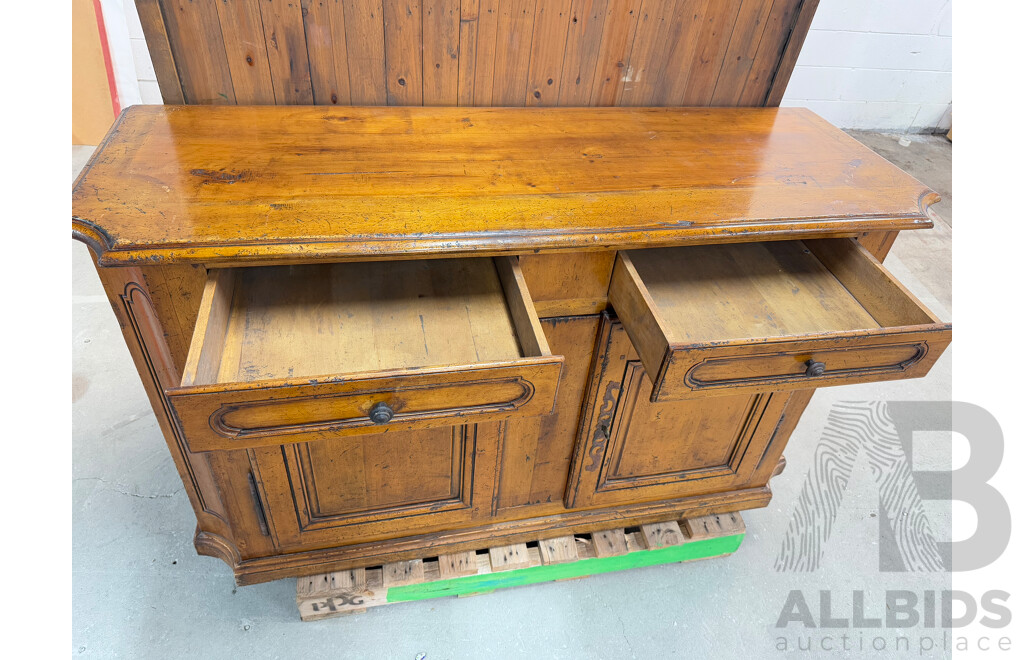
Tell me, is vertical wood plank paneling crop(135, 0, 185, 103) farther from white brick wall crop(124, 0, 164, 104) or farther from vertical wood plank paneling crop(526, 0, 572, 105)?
white brick wall crop(124, 0, 164, 104)

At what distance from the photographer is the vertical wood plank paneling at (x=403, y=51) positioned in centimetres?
148

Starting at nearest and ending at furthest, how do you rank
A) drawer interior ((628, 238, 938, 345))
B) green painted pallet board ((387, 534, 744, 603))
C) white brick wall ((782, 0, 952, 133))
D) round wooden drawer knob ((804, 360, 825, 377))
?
round wooden drawer knob ((804, 360, 825, 377)) < drawer interior ((628, 238, 938, 345)) < green painted pallet board ((387, 534, 744, 603)) < white brick wall ((782, 0, 952, 133))

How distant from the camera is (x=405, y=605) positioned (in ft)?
5.92

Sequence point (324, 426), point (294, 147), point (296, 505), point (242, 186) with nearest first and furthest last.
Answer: point (324, 426) < point (242, 186) < point (294, 147) < point (296, 505)

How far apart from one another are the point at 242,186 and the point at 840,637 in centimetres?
202

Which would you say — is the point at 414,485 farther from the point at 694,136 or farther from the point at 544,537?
the point at 694,136

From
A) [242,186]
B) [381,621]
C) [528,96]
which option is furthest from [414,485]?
[528,96]

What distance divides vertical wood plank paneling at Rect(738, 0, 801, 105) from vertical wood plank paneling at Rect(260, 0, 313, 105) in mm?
1237

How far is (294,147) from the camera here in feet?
4.48

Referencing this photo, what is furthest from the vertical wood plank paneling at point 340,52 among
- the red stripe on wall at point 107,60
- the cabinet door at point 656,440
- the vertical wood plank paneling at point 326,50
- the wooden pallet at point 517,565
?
the red stripe on wall at point 107,60

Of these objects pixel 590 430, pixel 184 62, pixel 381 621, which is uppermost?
pixel 184 62

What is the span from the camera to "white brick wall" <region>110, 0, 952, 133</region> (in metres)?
3.95

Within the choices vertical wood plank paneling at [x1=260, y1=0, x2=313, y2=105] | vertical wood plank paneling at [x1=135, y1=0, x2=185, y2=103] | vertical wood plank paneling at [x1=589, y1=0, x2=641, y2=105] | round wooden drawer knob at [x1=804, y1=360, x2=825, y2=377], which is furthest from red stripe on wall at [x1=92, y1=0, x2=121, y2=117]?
round wooden drawer knob at [x1=804, y1=360, x2=825, y2=377]

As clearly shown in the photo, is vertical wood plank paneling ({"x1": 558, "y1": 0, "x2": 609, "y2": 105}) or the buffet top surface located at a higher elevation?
vertical wood plank paneling ({"x1": 558, "y1": 0, "x2": 609, "y2": 105})
